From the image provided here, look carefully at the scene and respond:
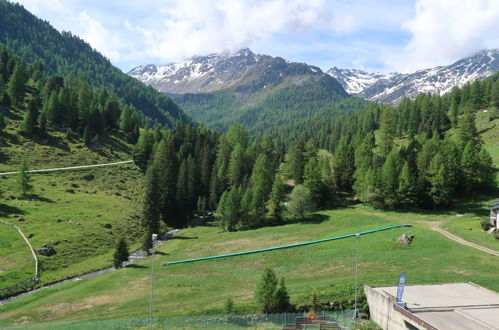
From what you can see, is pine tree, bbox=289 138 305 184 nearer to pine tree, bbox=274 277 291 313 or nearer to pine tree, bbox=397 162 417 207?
pine tree, bbox=397 162 417 207

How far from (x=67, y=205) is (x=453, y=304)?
87.3 metres

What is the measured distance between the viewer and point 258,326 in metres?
36.4

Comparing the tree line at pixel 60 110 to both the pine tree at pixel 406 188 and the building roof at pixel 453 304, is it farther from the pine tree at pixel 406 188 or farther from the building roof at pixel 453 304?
the building roof at pixel 453 304

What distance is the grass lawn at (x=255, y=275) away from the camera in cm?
4506

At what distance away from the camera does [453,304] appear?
121 feet

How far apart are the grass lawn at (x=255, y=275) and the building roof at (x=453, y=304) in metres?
2.96

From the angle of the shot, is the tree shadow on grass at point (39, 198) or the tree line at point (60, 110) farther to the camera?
the tree line at point (60, 110)

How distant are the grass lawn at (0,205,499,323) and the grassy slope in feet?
36.6

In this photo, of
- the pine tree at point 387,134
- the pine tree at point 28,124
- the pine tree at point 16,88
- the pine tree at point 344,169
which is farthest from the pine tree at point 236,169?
the pine tree at point 16,88

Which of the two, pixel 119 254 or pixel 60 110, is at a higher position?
pixel 60 110

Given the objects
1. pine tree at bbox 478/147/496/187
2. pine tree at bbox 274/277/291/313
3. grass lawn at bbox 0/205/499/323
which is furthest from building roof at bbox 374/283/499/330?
pine tree at bbox 478/147/496/187

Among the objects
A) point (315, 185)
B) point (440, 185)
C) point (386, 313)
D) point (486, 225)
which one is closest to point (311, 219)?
point (315, 185)

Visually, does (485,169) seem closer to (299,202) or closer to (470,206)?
(470,206)

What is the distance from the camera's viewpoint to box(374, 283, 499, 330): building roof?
33062 mm
